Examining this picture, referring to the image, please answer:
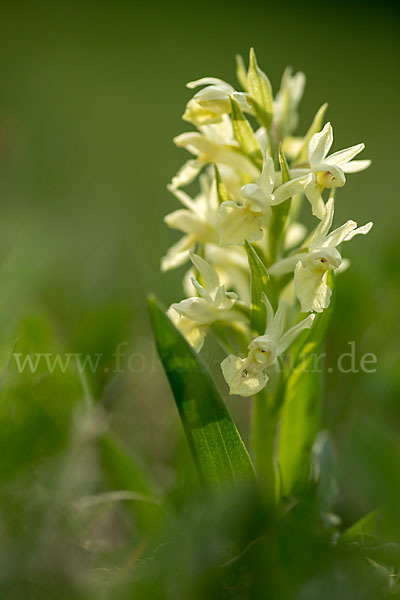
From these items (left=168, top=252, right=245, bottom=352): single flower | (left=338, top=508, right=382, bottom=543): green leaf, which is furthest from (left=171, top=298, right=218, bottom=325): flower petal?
(left=338, top=508, right=382, bottom=543): green leaf

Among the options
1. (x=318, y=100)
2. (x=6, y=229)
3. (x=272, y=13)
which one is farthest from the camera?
(x=272, y=13)

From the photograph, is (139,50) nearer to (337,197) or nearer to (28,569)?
(337,197)

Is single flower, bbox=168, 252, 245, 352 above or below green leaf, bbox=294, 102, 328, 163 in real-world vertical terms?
below

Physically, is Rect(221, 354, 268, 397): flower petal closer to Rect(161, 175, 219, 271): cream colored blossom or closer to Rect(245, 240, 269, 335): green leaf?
Rect(245, 240, 269, 335): green leaf

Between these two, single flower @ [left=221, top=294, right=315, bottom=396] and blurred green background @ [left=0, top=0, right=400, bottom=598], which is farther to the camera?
blurred green background @ [left=0, top=0, right=400, bottom=598]

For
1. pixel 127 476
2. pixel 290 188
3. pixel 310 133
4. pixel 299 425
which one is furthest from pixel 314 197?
pixel 127 476

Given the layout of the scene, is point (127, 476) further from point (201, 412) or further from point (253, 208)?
point (253, 208)

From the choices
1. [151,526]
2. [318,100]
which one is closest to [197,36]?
[318,100]
